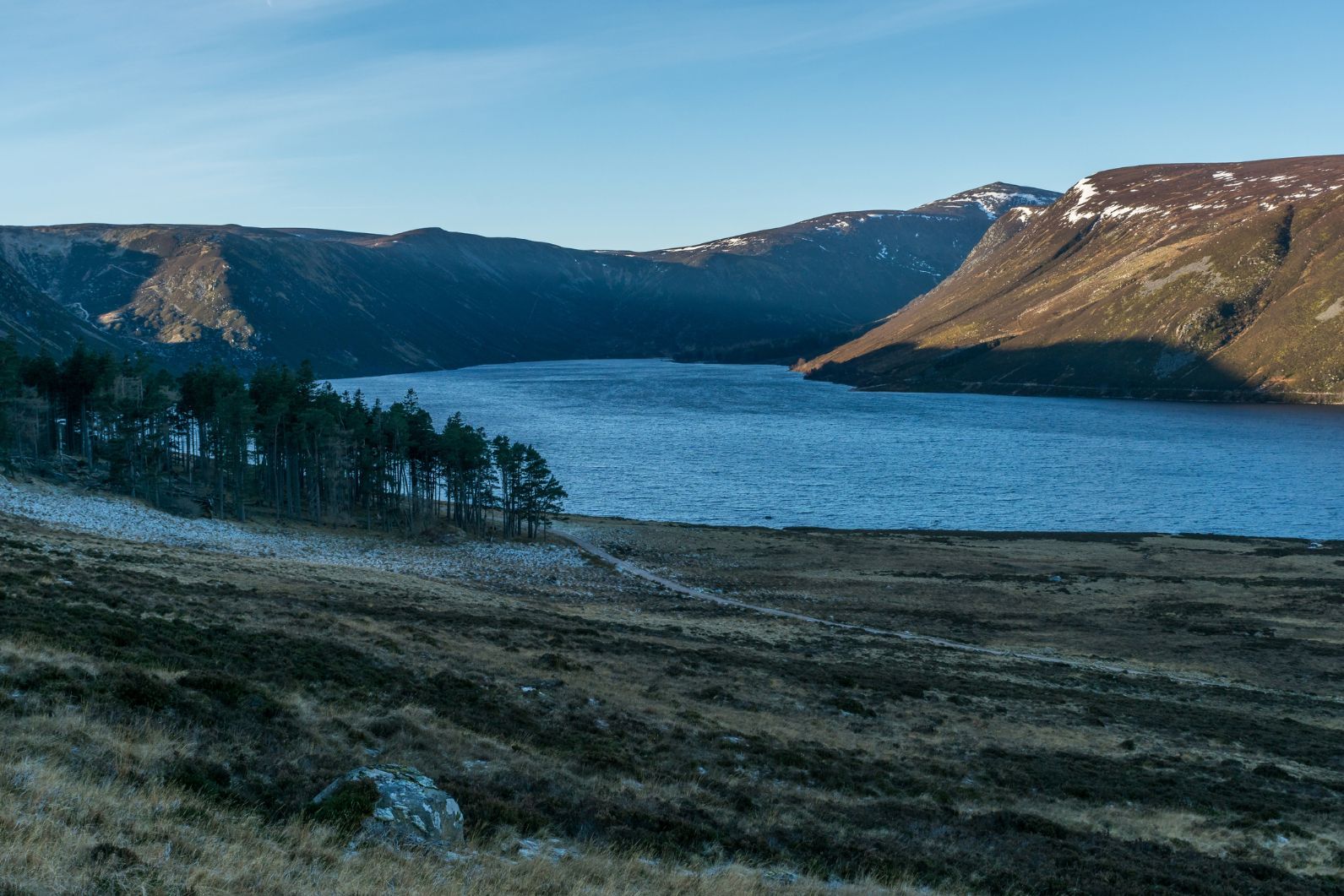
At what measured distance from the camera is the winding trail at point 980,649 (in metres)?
47.5

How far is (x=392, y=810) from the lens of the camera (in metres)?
15.2

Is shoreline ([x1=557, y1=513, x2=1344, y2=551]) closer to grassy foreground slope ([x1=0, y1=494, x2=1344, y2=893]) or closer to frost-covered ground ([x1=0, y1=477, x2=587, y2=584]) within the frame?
frost-covered ground ([x1=0, y1=477, x2=587, y2=584])

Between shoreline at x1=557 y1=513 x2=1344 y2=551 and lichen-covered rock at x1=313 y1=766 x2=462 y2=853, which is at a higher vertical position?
lichen-covered rock at x1=313 y1=766 x2=462 y2=853

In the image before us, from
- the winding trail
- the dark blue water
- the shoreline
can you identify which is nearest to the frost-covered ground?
the winding trail

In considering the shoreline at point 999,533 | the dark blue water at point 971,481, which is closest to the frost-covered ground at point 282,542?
the shoreline at point 999,533

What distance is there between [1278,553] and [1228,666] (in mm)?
50875

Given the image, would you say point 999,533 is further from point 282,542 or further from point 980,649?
point 282,542

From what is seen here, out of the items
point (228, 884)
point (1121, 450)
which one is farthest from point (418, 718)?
point (1121, 450)

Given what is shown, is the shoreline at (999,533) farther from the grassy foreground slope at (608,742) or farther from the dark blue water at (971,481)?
the grassy foreground slope at (608,742)

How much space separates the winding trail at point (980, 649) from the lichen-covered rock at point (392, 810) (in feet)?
139

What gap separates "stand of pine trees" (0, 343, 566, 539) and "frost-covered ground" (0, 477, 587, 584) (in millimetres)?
9945

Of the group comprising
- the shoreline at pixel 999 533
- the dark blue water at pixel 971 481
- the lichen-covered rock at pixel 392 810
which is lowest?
the shoreline at pixel 999 533

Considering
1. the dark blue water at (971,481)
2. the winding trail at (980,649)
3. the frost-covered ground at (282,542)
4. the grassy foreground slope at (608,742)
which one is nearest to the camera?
the grassy foreground slope at (608,742)

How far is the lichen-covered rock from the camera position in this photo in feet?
48.1
